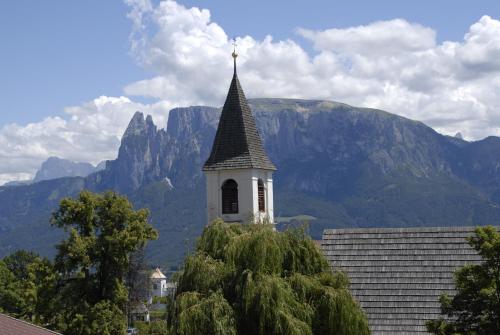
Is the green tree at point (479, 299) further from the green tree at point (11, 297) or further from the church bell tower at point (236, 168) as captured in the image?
the green tree at point (11, 297)

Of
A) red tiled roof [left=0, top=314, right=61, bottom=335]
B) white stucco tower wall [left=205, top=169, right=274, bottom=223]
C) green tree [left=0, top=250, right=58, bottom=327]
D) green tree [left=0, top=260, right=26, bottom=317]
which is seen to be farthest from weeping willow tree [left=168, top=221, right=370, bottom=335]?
green tree [left=0, top=260, right=26, bottom=317]

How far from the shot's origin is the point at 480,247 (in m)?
18.7

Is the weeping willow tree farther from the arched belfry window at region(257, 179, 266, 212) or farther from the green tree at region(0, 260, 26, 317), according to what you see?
the green tree at region(0, 260, 26, 317)

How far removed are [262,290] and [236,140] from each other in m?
15.0

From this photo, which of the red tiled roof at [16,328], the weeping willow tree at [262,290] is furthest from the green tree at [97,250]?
the weeping willow tree at [262,290]

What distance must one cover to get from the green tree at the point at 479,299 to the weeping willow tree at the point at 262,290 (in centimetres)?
287

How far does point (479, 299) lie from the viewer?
18.0 metres

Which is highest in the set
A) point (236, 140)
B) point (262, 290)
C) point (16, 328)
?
point (236, 140)

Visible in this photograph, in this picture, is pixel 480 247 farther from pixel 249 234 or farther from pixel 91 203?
pixel 91 203

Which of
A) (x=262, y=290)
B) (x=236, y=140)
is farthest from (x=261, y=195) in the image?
(x=262, y=290)

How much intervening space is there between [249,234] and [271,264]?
1.28 metres

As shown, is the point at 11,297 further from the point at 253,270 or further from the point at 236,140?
the point at 253,270

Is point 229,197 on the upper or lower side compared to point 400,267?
upper

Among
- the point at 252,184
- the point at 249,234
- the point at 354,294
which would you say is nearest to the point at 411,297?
the point at 354,294
